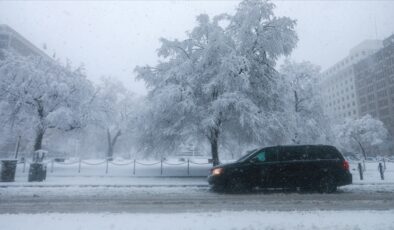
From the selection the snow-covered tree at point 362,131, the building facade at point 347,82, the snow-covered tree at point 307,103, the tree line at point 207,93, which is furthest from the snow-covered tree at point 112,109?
the building facade at point 347,82

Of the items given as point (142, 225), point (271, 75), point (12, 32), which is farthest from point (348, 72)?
point (142, 225)

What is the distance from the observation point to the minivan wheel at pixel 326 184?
459 inches

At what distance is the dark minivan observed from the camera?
11461 millimetres

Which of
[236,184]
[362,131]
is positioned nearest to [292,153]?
[236,184]

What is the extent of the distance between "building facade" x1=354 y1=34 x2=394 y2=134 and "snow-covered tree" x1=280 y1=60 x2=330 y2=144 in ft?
237

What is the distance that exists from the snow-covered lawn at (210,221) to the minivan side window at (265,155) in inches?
155

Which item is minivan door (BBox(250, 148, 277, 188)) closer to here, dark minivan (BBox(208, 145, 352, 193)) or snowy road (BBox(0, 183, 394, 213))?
dark minivan (BBox(208, 145, 352, 193))

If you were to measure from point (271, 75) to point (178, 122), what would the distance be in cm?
682

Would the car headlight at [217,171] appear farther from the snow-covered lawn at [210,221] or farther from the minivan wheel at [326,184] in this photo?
the minivan wheel at [326,184]

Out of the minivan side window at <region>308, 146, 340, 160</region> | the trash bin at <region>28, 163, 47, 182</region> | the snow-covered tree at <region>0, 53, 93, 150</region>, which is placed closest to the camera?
the minivan side window at <region>308, 146, 340, 160</region>

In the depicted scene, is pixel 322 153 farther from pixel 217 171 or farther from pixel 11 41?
pixel 11 41

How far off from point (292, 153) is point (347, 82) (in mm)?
120233

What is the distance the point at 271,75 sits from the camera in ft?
62.2

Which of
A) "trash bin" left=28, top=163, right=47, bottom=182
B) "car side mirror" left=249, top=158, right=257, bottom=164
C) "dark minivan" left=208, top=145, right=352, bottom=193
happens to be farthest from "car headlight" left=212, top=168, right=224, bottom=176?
"trash bin" left=28, top=163, right=47, bottom=182
